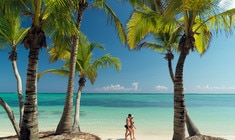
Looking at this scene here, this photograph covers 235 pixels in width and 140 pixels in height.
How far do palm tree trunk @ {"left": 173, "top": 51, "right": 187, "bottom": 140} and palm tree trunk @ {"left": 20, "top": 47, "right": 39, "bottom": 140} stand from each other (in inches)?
183

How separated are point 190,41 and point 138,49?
5.37 m

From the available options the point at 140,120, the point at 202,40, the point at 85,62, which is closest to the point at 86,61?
the point at 85,62

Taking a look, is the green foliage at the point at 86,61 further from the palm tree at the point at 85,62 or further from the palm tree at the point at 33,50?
the palm tree at the point at 33,50

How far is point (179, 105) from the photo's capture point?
8.42 metres

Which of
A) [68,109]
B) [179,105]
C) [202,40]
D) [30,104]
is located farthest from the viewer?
[202,40]

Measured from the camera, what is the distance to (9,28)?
9914mm

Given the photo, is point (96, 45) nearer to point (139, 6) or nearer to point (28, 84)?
point (139, 6)

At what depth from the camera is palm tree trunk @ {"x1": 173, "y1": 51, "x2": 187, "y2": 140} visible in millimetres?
8344

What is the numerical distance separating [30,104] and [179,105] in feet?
16.1

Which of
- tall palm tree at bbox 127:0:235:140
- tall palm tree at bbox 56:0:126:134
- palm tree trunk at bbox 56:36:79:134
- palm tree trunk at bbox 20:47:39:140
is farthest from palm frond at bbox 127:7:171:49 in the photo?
palm tree trunk at bbox 20:47:39:140

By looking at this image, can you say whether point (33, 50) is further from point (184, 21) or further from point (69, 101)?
point (184, 21)

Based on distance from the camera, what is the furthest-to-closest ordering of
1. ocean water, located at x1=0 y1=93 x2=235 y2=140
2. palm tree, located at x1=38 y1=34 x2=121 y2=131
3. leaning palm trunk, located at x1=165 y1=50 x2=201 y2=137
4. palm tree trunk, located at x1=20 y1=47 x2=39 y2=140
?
ocean water, located at x1=0 y1=93 x2=235 y2=140
palm tree, located at x1=38 y1=34 x2=121 y2=131
leaning palm trunk, located at x1=165 y1=50 x2=201 y2=137
palm tree trunk, located at x1=20 y1=47 x2=39 y2=140

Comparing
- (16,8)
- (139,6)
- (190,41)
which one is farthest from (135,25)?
(16,8)

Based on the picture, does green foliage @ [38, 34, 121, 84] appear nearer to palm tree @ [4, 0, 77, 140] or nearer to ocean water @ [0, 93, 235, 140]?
ocean water @ [0, 93, 235, 140]
